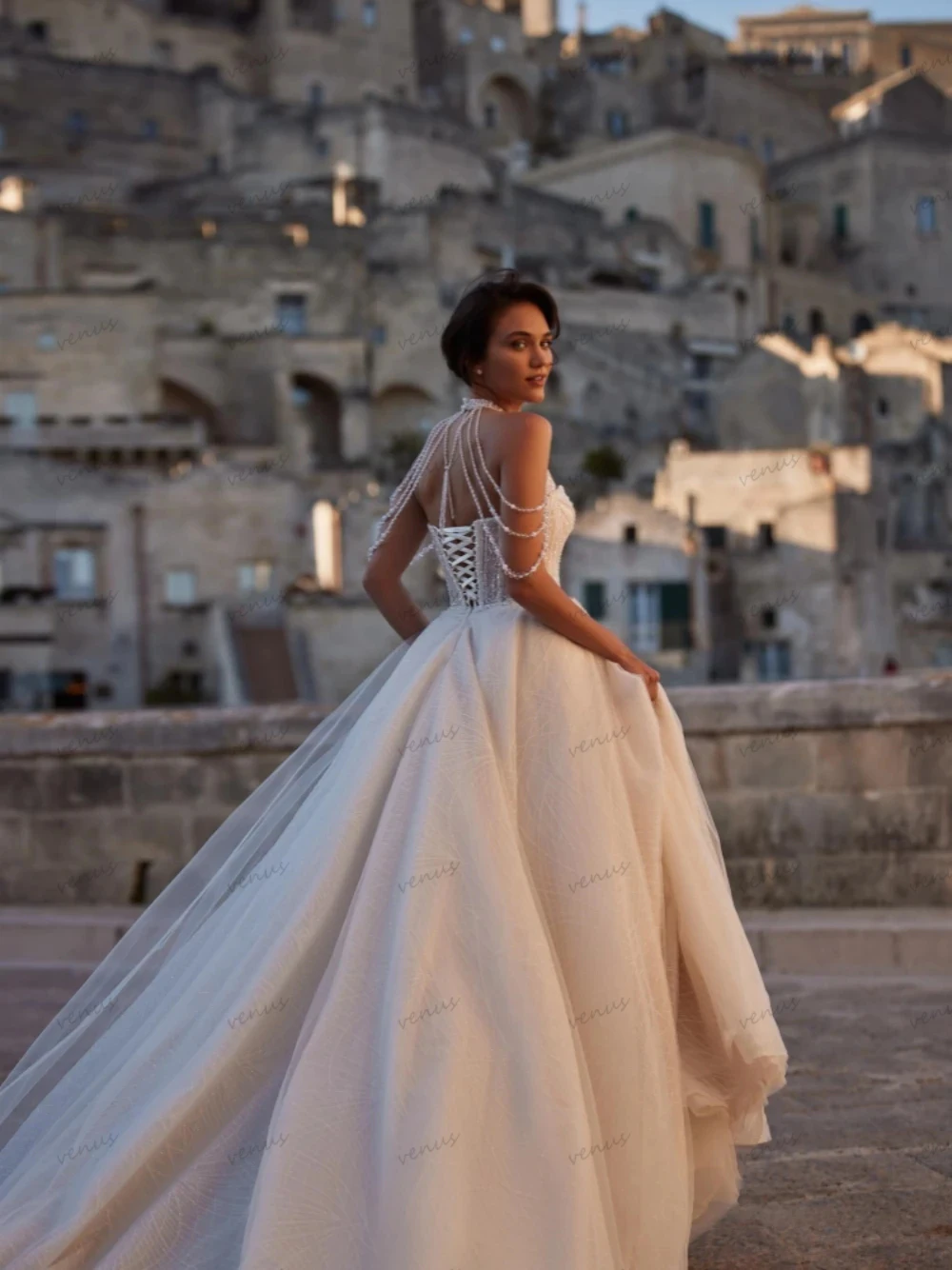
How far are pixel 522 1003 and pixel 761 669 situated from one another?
35446mm

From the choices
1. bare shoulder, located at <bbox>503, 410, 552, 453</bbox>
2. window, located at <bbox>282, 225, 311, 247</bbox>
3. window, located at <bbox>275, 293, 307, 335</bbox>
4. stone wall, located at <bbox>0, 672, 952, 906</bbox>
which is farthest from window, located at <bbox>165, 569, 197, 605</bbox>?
bare shoulder, located at <bbox>503, 410, 552, 453</bbox>

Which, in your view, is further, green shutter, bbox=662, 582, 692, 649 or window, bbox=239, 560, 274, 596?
window, bbox=239, 560, 274, 596

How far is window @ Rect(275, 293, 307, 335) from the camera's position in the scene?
158ft

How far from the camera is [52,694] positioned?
113 feet

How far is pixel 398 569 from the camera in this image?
405 cm

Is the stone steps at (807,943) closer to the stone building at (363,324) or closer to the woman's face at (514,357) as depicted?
the woman's face at (514,357)

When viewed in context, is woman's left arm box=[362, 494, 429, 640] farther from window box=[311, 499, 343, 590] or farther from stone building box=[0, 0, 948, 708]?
window box=[311, 499, 343, 590]

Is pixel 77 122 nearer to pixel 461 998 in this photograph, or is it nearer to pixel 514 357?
pixel 514 357

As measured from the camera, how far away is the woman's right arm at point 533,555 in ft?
11.6

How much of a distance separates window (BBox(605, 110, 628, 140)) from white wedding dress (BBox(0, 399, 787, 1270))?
67702 millimetres

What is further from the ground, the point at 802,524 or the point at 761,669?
the point at 802,524

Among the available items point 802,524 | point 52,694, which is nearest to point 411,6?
point 802,524

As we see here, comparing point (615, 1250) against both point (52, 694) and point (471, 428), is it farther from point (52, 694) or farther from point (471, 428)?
point (52, 694)

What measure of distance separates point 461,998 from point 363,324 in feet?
151
